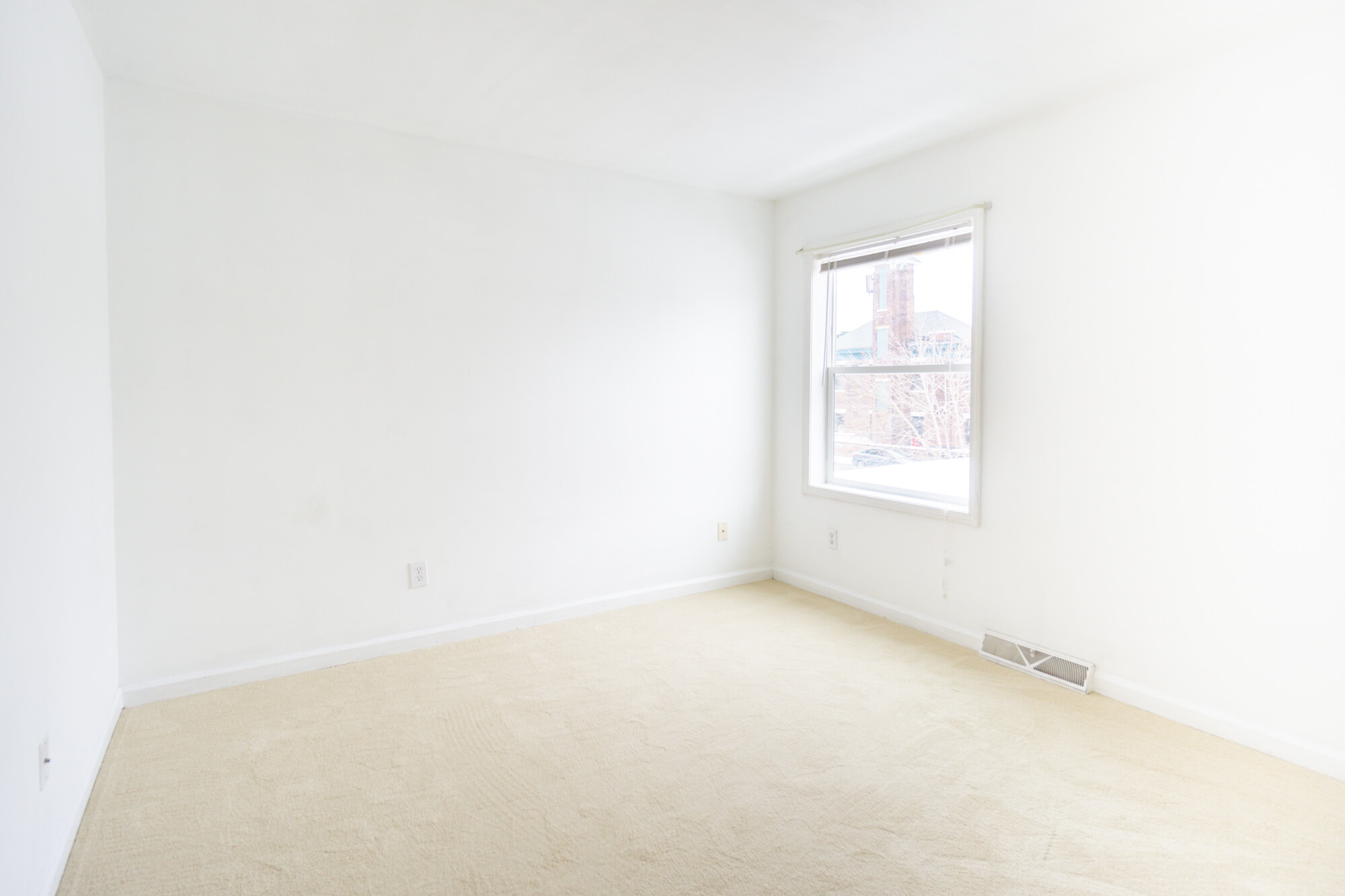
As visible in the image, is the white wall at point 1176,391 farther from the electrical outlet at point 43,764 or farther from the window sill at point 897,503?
the electrical outlet at point 43,764

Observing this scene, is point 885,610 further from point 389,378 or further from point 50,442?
point 50,442

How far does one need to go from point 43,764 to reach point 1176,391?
12.0 feet

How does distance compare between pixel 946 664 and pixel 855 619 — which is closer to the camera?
pixel 946 664

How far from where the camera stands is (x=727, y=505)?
4.46 meters

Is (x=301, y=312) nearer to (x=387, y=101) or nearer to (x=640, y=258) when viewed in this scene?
(x=387, y=101)

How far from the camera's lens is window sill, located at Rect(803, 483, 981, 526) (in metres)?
3.42

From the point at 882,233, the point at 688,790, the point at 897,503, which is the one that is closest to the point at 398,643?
the point at 688,790

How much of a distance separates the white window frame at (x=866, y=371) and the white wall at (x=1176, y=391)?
0.06m

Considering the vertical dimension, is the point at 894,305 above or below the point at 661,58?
below

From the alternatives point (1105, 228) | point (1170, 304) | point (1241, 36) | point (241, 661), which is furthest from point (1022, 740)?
point (241, 661)

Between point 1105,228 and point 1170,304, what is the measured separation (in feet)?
1.32

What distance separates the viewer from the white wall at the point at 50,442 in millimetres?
1543

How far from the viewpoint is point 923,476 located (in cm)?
372

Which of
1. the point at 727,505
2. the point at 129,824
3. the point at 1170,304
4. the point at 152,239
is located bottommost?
the point at 129,824
